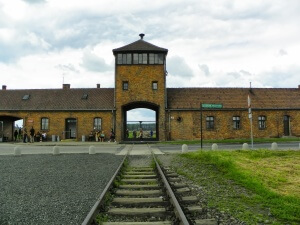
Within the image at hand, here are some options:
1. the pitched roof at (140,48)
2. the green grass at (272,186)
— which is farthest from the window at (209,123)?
the green grass at (272,186)

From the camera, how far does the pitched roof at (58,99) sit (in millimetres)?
33688

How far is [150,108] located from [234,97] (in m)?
10.1

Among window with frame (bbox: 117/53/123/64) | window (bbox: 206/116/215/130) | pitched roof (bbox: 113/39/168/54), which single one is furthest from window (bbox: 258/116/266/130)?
window with frame (bbox: 117/53/123/64)

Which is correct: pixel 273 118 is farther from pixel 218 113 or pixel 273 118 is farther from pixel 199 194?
pixel 199 194

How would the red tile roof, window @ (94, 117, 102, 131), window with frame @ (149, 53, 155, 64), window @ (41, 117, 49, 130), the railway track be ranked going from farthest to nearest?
window @ (41, 117, 49, 130) < the red tile roof < window @ (94, 117, 102, 131) < window with frame @ (149, 53, 155, 64) < the railway track

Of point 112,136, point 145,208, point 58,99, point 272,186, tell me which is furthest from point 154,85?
point 145,208

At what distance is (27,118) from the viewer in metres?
33.7

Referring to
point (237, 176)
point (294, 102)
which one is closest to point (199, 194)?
point (237, 176)

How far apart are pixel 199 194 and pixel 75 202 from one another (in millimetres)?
2689

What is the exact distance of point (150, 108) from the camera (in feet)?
119

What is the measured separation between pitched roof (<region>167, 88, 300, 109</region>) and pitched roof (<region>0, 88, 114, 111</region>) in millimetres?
7795

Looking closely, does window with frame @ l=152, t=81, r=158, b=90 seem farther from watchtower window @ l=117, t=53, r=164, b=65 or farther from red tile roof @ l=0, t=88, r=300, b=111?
red tile roof @ l=0, t=88, r=300, b=111

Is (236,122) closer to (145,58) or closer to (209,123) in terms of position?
(209,123)

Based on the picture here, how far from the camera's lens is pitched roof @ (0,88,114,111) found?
3369 cm
